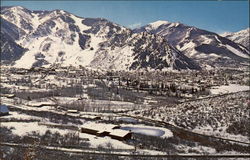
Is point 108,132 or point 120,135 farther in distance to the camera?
point 108,132

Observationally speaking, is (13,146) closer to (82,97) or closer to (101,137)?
(101,137)

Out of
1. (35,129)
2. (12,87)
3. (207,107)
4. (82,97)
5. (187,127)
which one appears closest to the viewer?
(35,129)

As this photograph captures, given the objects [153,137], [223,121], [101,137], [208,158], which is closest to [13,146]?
[101,137]

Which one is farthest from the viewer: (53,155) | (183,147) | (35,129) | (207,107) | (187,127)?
(207,107)

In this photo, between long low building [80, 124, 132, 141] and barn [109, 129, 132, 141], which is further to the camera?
long low building [80, 124, 132, 141]

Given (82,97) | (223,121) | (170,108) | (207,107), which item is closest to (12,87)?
(82,97)

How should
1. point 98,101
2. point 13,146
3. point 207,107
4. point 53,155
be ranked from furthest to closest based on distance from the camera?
point 98,101 → point 207,107 → point 13,146 → point 53,155

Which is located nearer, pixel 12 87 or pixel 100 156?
pixel 100 156

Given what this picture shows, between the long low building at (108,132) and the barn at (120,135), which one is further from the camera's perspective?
the long low building at (108,132)

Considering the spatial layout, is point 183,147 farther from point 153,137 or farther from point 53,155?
point 53,155
